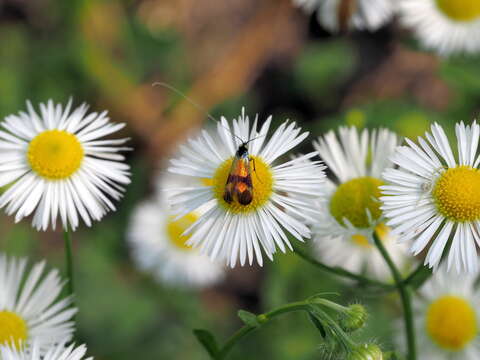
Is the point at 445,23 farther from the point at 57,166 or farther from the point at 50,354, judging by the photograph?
the point at 50,354

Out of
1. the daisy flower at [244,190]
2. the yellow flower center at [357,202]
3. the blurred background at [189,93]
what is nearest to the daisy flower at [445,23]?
the blurred background at [189,93]

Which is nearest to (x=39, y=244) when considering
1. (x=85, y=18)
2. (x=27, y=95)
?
(x=27, y=95)

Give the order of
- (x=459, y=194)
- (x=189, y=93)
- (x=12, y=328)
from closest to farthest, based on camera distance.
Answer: (x=459, y=194) < (x=12, y=328) < (x=189, y=93)

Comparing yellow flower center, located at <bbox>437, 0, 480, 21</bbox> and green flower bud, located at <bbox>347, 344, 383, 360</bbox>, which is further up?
yellow flower center, located at <bbox>437, 0, 480, 21</bbox>

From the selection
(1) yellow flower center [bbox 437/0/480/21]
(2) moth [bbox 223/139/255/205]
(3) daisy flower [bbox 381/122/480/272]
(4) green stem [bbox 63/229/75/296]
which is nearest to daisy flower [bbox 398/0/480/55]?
(1) yellow flower center [bbox 437/0/480/21]

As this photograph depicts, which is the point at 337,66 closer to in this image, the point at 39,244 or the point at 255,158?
the point at 39,244

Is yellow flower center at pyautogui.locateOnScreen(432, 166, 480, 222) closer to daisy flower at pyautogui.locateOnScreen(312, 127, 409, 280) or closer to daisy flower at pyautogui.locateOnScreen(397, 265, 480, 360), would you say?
daisy flower at pyautogui.locateOnScreen(312, 127, 409, 280)

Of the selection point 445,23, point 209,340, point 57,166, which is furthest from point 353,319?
point 445,23

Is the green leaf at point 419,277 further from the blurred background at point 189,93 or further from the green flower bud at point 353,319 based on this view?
the blurred background at point 189,93
